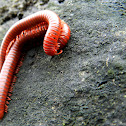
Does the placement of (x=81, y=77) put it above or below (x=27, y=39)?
below

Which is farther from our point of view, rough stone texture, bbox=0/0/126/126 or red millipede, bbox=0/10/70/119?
red millipede, bbox=0/10/70/119

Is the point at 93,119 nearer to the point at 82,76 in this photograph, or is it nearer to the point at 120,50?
the point at 82,76

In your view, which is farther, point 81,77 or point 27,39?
point 27,39

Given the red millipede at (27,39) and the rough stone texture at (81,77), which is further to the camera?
the red millipede at (27,39)
